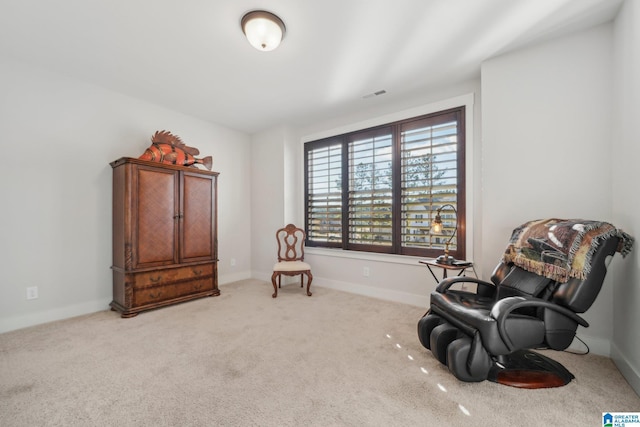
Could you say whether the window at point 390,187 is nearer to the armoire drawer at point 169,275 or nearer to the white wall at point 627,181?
the white wall at point 627,181

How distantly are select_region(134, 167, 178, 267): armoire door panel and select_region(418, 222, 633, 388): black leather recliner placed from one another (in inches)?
117

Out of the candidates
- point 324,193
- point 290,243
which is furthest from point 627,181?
point 290,243

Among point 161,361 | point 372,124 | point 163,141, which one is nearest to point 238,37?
point 163,141

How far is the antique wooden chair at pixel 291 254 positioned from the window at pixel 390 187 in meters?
0.23

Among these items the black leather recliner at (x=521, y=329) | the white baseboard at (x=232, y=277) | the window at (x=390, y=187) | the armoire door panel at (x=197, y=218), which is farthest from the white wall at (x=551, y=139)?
the white baseboard at (x=232, y=277)

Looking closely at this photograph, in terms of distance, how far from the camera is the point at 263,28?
6.60 feet

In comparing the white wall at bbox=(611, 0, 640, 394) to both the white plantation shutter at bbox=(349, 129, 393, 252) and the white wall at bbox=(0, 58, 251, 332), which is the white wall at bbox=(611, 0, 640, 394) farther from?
Result: the white wall at bbox=(0, 58, 251, 332)

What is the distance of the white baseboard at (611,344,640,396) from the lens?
1.61 m

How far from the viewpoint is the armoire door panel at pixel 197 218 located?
11.0 ft

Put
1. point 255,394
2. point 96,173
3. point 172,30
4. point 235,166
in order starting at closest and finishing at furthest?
point 255,394 → point 172,30 → point 96,173 → point 235,166

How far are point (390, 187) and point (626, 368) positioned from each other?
2.45 m

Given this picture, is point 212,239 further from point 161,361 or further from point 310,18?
point 310,18

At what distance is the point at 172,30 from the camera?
7.01 ft

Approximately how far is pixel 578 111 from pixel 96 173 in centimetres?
479
